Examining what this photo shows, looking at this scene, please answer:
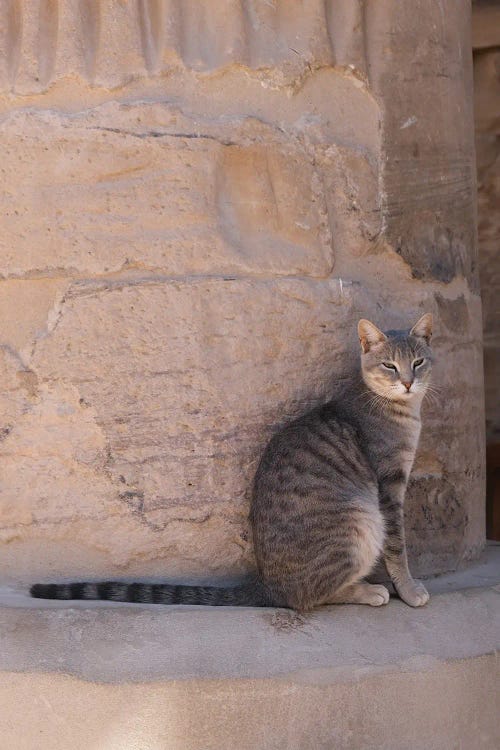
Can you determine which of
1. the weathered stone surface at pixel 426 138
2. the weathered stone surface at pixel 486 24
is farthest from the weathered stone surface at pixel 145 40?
the weathered stone surface at pixel 486 24

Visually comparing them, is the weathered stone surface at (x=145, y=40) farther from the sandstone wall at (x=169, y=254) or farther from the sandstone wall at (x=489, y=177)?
the sandstone wall at (x=489, y=177)

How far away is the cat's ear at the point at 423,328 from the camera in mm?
3732

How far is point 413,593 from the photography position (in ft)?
11.4

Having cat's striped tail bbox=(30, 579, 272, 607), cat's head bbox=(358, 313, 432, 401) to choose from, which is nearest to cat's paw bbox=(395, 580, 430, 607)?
cat's striped tail bbox=(30, 579, 272, 607)

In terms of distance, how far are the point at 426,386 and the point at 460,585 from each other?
75 cm

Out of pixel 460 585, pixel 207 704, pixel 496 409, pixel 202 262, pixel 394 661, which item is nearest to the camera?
pixel 207 704

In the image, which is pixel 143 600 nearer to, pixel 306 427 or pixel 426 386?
pixel 306 427

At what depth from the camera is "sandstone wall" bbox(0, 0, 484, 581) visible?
3.33m

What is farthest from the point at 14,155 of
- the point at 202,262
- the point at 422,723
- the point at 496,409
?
the point at 496,409

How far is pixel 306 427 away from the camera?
3602mm

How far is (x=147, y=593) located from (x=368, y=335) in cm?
120

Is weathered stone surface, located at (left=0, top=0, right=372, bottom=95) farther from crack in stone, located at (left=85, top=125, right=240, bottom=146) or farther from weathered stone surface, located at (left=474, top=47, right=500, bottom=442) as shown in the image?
weathered stone surface, located at (left=474, top=47, right=500, bottom=442)

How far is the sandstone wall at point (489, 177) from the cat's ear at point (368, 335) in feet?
8.16

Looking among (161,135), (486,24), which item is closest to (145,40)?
(161,135)
